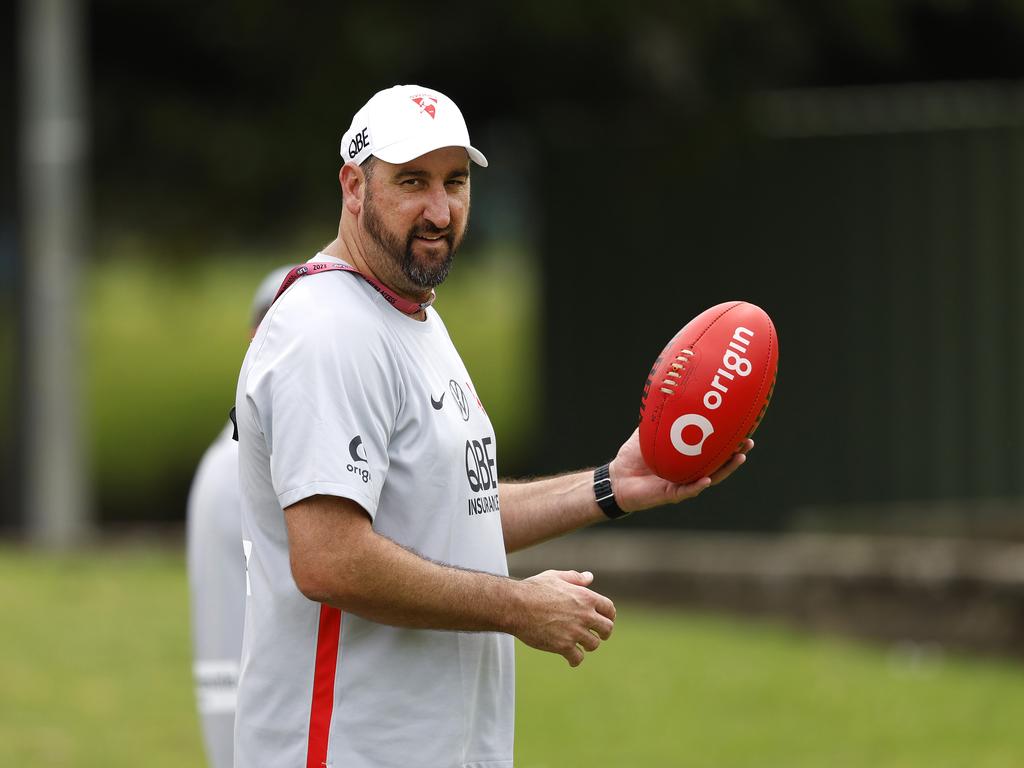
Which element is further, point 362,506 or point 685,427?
point 685,427

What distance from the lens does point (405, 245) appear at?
12.1ft

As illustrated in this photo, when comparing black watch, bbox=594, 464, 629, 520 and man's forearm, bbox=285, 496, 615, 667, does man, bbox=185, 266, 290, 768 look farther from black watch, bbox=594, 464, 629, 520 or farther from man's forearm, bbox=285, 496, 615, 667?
man's forearm, bbox=285, 496, 615, 667

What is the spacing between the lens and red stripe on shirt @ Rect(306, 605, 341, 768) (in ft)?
11.6

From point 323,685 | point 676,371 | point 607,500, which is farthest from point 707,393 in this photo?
point 323,685

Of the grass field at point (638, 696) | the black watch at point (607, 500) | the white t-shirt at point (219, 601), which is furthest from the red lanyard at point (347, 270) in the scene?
the grass field at point (638, 696)

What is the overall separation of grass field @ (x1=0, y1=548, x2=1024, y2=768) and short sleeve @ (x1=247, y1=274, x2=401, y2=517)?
4.69m

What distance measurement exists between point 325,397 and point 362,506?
0.23m

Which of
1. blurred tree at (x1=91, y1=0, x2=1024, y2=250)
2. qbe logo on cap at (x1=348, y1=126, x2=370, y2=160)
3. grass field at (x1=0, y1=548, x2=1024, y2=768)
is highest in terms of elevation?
blurred tree at (x1=91, y1=0, x2=1024, y2=250)

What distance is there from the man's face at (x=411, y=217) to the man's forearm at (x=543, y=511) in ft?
2.59

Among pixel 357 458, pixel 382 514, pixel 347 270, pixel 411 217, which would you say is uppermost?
pixel 411 217

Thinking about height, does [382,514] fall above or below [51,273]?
below

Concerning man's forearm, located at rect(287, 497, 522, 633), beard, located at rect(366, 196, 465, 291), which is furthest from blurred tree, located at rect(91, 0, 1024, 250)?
man's forearm, located at rect(287, 497, 522, 633)

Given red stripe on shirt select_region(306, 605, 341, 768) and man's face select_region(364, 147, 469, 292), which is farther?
man's face select_region(364, 147, 469, 292)

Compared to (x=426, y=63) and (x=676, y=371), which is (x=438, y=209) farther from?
(x=426, y=63)
